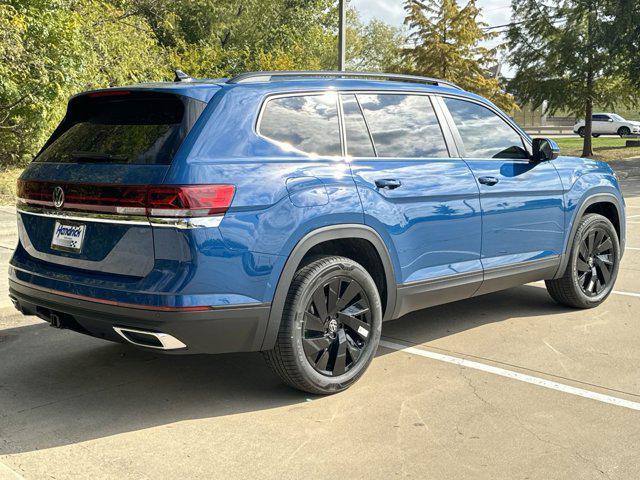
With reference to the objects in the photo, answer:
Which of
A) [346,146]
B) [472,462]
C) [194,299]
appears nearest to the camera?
[472,462]

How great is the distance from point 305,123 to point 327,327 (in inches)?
46.4

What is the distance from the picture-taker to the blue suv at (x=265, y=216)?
3748 mm

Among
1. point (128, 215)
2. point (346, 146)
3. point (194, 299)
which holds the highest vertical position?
point (346, 146)

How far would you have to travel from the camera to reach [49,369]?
15.9ft

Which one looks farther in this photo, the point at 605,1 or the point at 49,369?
the point at 605,1

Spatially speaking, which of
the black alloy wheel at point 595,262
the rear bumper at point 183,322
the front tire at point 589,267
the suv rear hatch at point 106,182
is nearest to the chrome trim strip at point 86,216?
the suv rear hatch at point 106,182

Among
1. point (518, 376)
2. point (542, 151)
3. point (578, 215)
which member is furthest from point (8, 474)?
point (578, 215)

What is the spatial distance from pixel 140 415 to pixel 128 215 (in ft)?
3.61

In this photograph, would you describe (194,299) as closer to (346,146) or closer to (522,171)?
(346,146)

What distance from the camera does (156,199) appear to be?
146 inches

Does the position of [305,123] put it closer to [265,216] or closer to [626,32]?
[265,216]

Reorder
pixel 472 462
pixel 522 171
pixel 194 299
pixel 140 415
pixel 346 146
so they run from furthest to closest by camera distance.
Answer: pixel 522 171 → pixel 346 146 → pixel 140 415 → pixel 194 299 → pixel 472 462

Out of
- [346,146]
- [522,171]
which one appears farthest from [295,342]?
[522,171]

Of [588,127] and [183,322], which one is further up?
[183,322]
